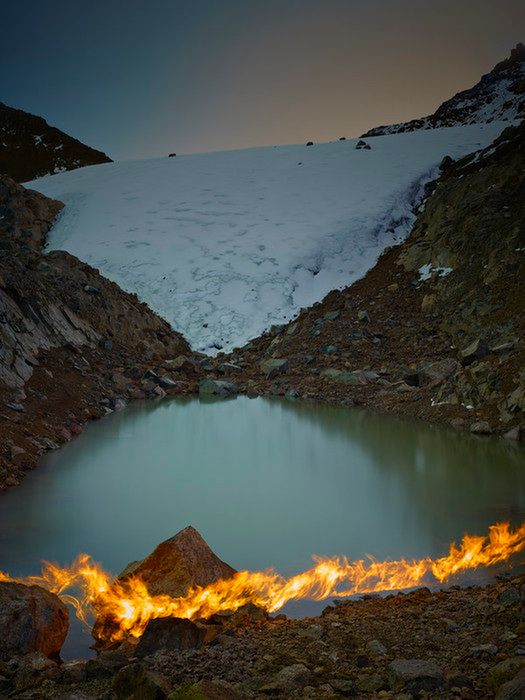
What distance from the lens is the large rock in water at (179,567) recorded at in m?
5.45

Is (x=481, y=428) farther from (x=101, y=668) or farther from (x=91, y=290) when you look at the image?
(x=91, y=290)

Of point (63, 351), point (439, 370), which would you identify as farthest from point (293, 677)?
point (63, 351)

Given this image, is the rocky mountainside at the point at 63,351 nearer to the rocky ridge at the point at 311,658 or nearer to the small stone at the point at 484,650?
the rocky ridge at the point at 311,658

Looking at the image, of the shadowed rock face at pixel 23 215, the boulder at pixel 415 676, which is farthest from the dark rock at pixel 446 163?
the boulder at pixel 415 676

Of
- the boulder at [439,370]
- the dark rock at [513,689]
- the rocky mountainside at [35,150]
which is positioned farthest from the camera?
the rocky mountainside at [35,150]

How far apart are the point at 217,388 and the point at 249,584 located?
1507cm

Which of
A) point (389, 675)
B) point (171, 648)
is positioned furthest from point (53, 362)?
point (389, 675)

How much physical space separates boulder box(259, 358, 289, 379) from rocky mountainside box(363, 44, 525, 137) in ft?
109

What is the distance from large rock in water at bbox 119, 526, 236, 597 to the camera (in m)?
5.45

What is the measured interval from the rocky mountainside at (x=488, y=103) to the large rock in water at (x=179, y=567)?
46697 mm

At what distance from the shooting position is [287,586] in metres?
6.02

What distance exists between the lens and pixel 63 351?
61.0ft

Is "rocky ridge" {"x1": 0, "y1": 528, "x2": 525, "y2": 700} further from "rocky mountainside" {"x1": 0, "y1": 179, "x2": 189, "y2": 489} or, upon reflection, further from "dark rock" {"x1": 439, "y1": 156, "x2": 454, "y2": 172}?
"dark rock" {"x1": 439, "y1": 156, "x2": 454, "y2": 172}

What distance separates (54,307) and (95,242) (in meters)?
14.1
